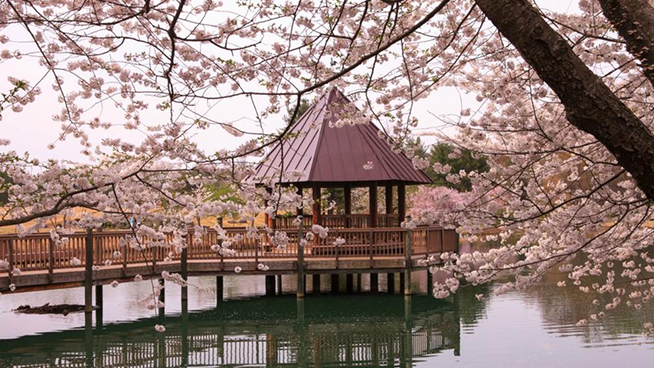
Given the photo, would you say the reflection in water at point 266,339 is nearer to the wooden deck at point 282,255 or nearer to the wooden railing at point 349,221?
the wooden deck at point 282,255

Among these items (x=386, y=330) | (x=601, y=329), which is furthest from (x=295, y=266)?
(x=601, y=329)

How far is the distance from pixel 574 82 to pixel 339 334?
45.8ft


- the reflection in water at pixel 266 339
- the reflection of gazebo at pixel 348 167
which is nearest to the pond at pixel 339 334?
the reflection in water at pixel 266 339

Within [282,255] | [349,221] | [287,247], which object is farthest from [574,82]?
[349,221]

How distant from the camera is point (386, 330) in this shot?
1759 cm

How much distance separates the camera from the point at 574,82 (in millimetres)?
3744

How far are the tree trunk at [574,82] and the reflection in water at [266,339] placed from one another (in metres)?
11.3

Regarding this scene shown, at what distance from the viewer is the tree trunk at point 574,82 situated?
3729mm

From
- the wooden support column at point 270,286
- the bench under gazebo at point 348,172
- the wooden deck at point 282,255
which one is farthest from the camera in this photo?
the wooden support column at point 270,286

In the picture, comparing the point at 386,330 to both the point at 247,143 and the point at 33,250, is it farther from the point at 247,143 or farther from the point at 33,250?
the point at 247,143

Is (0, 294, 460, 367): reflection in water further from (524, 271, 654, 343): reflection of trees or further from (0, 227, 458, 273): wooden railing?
(524, 271, 654, 343): reflection of trees

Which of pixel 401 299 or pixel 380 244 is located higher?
pixel 380 244

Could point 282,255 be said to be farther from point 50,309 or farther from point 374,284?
point 50,309

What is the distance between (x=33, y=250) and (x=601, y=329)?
11.9 m
